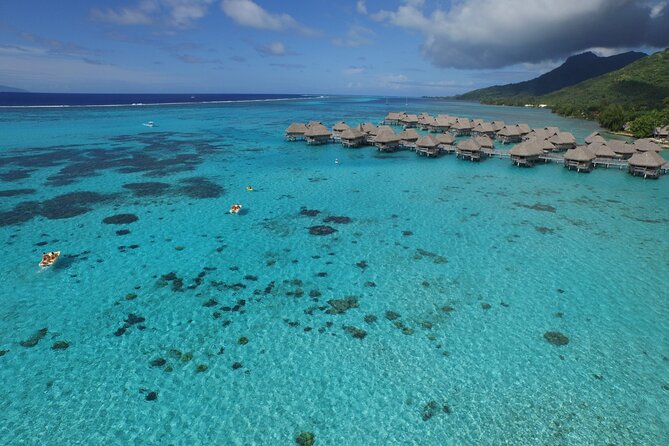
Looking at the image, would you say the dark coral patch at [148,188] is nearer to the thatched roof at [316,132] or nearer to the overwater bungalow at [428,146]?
the thatched roof at [316,132]

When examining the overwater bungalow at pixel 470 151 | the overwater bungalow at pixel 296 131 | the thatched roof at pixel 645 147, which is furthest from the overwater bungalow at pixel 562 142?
the overwater bungalow at pixel 296 131

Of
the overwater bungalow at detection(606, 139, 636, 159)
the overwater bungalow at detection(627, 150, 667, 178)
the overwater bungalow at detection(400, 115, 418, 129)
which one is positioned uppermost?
the overwater bungalow at detection(400, 115, 418, 129)

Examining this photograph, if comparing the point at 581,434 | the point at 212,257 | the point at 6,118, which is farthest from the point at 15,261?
the point at 6,118

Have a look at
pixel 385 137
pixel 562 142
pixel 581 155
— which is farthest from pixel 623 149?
pixel 385 137

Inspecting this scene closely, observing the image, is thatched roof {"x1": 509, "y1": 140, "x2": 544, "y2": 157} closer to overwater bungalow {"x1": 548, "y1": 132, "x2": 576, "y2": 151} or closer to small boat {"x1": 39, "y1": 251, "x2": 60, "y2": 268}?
overwater bungalow {"x1": 548, "y1": 132, "x2": 576, "y2": 151}

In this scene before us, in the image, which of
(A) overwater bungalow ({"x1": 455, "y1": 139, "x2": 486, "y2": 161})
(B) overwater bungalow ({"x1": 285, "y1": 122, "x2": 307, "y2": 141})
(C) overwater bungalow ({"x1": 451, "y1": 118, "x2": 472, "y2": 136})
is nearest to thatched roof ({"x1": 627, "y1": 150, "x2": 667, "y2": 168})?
(A) overwater bungalow ({"x1": 455, "y1": 139, "x2": 486, "y2": 161})

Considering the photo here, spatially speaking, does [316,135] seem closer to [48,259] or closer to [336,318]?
[48,259]
